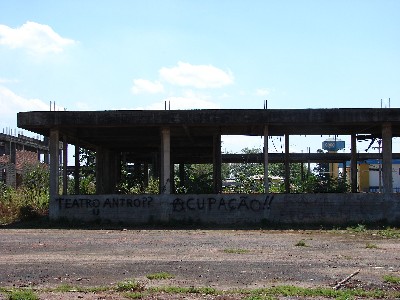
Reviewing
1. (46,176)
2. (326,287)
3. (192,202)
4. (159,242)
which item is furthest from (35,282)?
(46,176)

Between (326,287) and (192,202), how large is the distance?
13492mm

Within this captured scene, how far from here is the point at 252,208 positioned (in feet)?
71.9

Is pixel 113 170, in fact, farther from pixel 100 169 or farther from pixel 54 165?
pixel 54 165

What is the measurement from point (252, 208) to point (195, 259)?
10.1 metres

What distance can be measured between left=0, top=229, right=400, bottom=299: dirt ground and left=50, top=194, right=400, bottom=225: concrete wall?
10.0 feet

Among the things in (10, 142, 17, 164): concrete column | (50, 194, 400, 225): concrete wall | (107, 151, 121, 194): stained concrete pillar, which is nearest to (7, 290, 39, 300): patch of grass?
(50, 194, 400, 225): concrete wall

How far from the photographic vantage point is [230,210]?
21.9 meters

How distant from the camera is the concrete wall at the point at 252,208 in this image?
2177cm

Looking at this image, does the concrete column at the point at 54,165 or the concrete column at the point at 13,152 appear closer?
the concrete column at the point at 54,165

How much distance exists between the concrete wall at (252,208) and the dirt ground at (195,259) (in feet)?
10.0

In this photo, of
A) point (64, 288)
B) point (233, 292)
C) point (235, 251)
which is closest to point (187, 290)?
point (233, 292)

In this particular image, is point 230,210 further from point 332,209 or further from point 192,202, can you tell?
point 332,209

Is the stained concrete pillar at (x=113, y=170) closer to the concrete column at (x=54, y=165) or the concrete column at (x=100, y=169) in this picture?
the concrete column at (x=100, y=169)

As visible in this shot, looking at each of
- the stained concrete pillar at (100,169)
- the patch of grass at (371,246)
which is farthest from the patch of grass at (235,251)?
the stained concrete pillar at (100,169)
